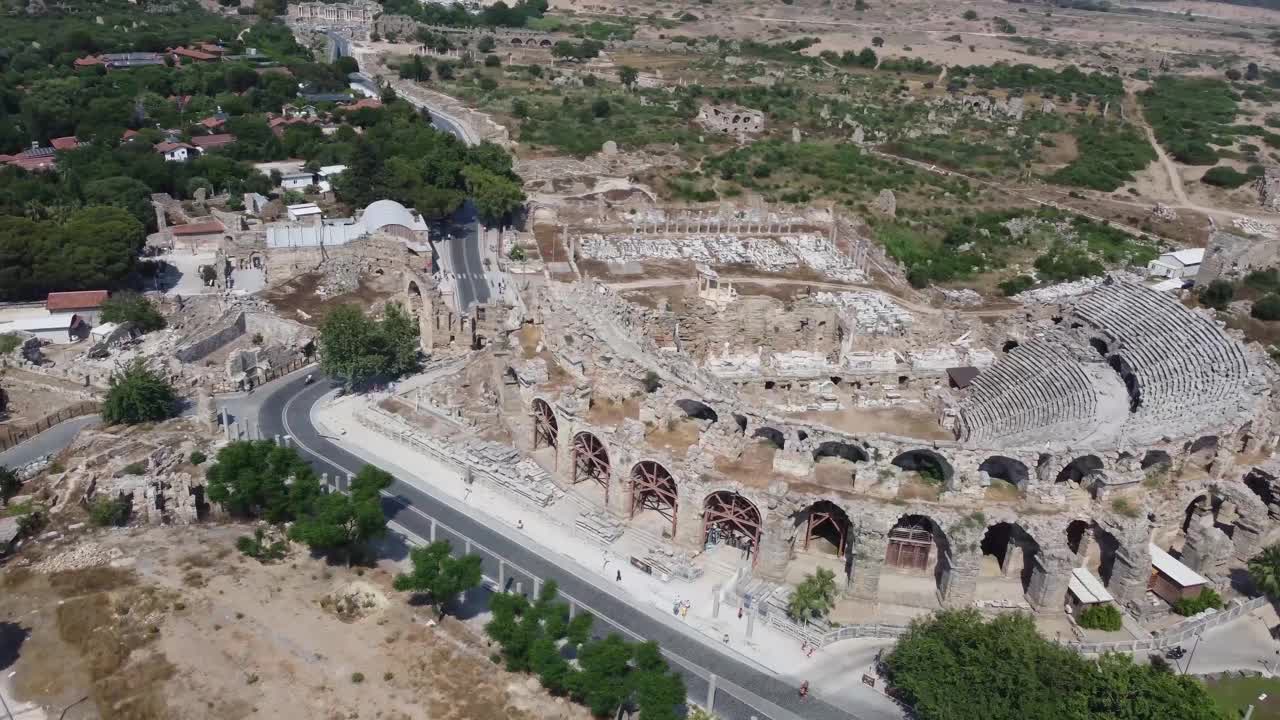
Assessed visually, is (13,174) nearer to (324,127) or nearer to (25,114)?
(25,114)

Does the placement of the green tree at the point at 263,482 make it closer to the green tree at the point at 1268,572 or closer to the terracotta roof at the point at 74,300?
the terracotta roof at the point at 74,300

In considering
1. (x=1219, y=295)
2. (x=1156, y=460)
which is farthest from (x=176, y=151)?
(x=1219, y=295)

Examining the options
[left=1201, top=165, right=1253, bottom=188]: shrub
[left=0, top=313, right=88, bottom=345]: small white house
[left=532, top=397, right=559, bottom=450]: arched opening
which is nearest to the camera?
[left=532, top=397, right=559, bottom=450]: arched opening

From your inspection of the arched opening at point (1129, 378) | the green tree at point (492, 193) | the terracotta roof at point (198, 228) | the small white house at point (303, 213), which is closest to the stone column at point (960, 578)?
the arched opening at point (1129, 378)

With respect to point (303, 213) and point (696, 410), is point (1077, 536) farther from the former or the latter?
point (303, 213)

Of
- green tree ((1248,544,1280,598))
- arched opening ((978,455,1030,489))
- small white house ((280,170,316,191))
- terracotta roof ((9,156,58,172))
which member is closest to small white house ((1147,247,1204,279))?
arched opening ((978,455,1030,489))

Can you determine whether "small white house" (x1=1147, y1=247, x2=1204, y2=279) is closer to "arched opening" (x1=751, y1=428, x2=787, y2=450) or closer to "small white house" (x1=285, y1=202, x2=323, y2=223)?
"arched opening" (x1=751, y1=428, x2=787, y2=450)
